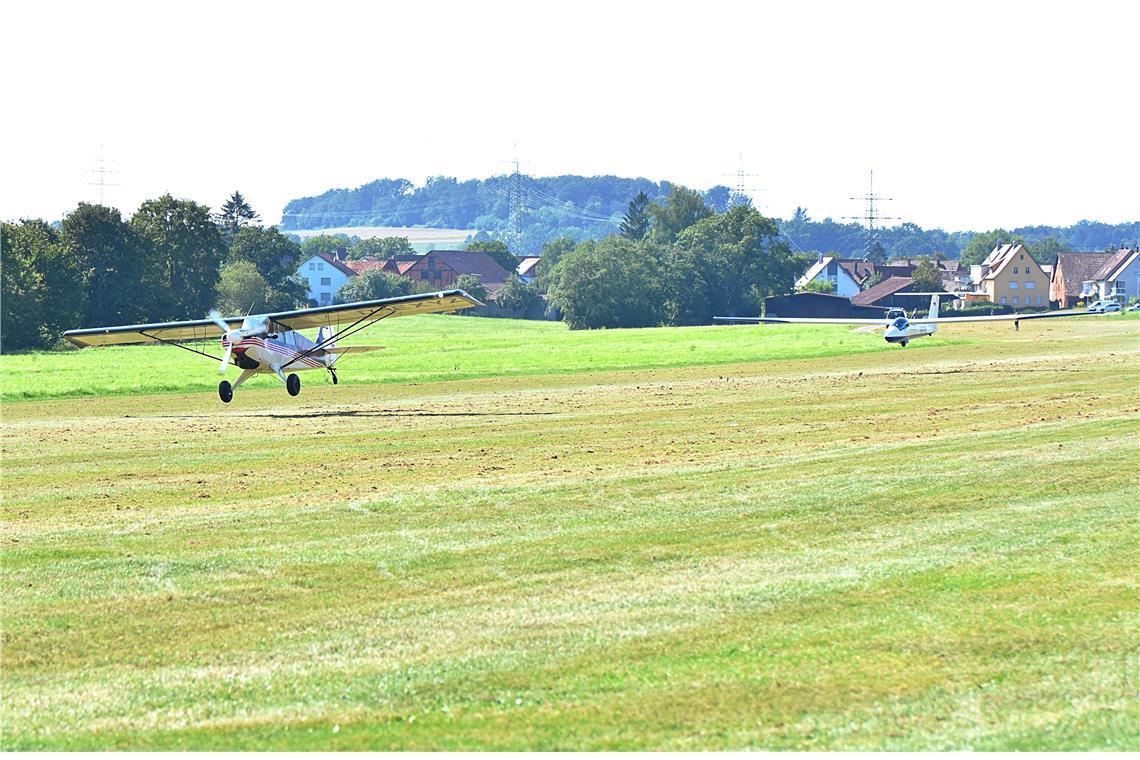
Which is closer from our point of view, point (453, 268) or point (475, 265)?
point (453, 268)

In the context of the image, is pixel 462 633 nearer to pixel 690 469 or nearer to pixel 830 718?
pixel 830 718

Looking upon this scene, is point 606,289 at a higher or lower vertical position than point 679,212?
lower

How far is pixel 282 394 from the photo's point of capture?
38.2 m

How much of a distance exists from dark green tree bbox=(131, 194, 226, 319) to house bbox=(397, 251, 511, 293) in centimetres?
7919

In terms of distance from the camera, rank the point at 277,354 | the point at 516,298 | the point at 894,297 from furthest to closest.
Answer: the point at 894,297 < the point at 516,298 < the point at 277,354

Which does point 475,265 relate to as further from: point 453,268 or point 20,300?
point 20,300

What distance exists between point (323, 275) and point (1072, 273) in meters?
93.9

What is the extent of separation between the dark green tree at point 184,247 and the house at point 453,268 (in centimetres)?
7919

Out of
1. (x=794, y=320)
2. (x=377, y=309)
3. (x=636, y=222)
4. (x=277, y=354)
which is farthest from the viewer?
(x=636, y=222)

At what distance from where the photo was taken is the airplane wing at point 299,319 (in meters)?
33.8

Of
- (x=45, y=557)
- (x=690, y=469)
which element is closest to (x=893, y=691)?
(x=45, y=557)

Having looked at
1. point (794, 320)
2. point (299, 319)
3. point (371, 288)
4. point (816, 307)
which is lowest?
point (794, 320)

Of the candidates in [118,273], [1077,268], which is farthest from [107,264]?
[1077,268]

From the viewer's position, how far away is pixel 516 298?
14162cm
